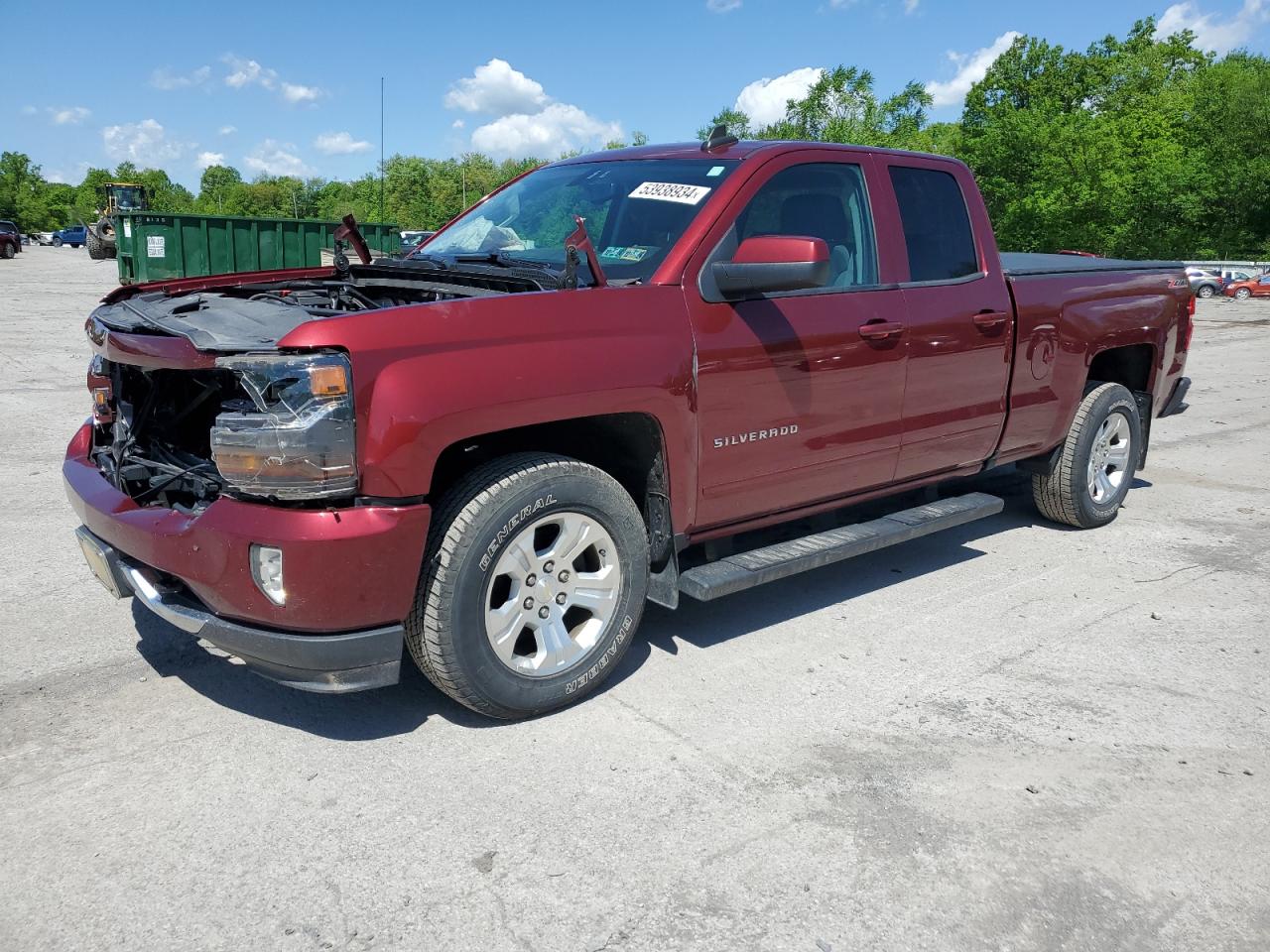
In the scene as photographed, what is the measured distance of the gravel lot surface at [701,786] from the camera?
2480 mm

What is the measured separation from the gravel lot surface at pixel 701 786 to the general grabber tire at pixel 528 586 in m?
0.21

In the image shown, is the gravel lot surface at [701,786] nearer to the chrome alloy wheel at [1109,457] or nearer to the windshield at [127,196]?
the chrome alloy wheel at [1109,457]

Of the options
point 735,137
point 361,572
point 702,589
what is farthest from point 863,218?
point 361,572

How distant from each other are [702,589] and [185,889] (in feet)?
6.19

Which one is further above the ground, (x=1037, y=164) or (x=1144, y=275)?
(x=1037, y=164)

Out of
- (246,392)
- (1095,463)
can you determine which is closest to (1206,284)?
(1095,463)

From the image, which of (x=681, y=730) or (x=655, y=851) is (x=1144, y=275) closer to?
(x=681, y=730)

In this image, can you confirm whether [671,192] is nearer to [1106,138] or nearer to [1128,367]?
[1128,367]

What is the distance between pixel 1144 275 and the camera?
19.1ft

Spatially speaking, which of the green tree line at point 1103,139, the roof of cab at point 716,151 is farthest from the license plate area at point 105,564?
the green tree line at point 1103,139

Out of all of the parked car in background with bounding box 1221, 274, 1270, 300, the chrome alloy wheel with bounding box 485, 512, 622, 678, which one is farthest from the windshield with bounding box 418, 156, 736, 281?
the parked car in background with bounding box 1221, 274, 1270, 300

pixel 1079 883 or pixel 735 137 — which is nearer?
pixel 1079 883

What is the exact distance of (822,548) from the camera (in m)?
4.13

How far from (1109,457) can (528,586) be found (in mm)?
4197
